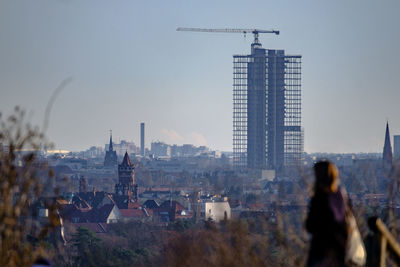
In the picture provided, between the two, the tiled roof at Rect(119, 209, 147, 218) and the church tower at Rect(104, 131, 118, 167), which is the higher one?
the church tower at Rect(104, 131, 118, 167)

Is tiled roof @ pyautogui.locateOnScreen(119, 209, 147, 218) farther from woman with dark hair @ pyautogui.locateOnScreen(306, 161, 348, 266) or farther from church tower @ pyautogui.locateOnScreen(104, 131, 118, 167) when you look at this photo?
church tower @ pyautogui.locateOnScreen(104, 131, 118, 167)

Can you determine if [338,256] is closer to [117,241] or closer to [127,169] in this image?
[117,241]

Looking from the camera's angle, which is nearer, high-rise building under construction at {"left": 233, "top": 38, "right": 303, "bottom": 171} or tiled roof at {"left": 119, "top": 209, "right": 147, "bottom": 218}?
tiled roof at {"left": 119, "top": 209, "right": 147, "bottom": 218}

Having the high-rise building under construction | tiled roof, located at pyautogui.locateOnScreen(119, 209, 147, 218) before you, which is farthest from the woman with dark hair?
the high-rise building under construction

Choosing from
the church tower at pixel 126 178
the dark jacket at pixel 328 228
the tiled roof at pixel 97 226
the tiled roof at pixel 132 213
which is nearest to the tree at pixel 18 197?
the dark jacket at pixel 328 228

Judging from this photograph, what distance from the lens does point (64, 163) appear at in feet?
602

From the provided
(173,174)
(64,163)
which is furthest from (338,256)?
(64,163)

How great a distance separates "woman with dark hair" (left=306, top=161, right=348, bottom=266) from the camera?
272 inches

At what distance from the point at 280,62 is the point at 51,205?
148 m

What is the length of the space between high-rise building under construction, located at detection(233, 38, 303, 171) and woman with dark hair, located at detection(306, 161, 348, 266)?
145660mm

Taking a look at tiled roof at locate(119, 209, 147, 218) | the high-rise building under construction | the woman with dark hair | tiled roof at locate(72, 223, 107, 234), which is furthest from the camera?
the high-rise building under construction

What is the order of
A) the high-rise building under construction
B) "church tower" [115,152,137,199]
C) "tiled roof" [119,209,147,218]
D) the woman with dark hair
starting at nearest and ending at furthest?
the woman with dark hair < "tiled roof" [119,209,147,218] < "church tower" [115,152,137,199] < the high-rise building under construction

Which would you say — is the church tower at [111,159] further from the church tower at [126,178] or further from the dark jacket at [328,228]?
the dark jacket at [328,228]

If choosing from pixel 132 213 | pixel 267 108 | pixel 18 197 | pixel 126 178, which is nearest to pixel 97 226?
pixel 132 213
